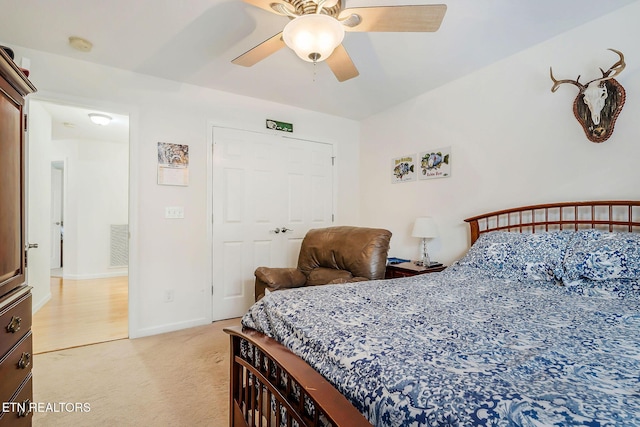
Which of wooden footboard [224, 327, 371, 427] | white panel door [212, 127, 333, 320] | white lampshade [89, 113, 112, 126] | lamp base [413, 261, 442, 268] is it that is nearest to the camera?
wooden footboard [224, 327, 371, 427]

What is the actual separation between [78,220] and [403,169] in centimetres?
544

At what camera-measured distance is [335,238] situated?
296 cm

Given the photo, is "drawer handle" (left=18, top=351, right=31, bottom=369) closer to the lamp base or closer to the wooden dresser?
the wooden dresser

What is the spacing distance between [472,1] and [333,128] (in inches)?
90.5

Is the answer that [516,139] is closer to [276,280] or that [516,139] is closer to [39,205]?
[276,280]

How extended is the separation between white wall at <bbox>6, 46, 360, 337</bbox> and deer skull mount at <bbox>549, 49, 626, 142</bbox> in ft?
9.51

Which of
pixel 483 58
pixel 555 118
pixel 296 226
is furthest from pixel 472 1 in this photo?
pixel 296 226

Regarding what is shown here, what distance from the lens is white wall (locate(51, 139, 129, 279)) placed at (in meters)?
5.25

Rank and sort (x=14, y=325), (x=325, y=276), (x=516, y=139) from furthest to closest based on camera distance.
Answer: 1. (x=325, y=276)
2. (x=516, y=139)
3. (x=14, y=325)

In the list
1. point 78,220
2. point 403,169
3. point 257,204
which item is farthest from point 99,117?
point 403,169

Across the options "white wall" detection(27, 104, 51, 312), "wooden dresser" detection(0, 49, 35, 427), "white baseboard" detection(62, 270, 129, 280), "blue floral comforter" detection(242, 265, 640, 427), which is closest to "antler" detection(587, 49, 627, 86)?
"blue floral comforter" detection(242, 265, 640, 427)

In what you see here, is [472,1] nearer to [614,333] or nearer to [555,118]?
[555,118]

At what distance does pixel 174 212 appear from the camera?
3004 mm

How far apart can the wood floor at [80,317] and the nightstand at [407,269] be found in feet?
8.40
